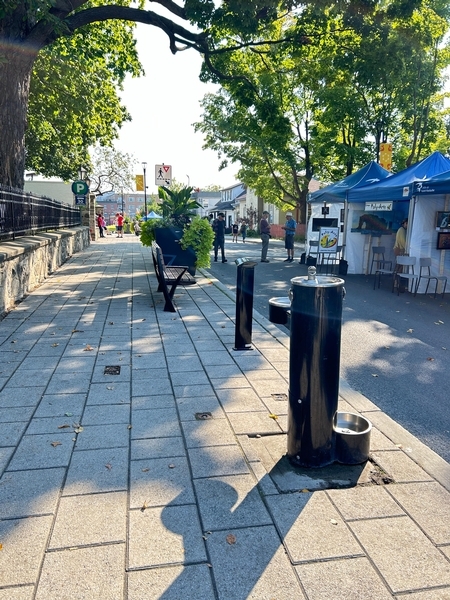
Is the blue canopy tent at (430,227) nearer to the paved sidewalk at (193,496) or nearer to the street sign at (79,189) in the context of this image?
the paved sidewalk at (193,496)

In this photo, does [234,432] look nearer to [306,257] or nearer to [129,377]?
[129,377]

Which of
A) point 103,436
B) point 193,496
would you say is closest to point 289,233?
point 103,436

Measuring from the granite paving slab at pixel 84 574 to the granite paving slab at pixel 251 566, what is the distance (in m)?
0.44

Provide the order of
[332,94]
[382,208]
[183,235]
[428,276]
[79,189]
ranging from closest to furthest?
[183,235] < [428,276] < [382,208] < [332,94] < [79,189]

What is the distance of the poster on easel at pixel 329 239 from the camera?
14852mm

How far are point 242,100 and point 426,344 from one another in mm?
10805

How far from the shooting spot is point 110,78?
18812 mm

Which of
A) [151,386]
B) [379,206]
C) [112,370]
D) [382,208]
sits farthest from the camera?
[379,206]

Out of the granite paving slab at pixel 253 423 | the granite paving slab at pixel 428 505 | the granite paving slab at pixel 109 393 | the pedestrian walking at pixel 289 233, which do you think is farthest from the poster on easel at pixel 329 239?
the granite paving slab at pixel 428 505

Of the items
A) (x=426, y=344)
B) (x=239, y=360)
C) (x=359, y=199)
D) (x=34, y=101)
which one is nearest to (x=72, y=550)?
(x=239, y=360)

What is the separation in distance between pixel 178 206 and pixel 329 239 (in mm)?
5600

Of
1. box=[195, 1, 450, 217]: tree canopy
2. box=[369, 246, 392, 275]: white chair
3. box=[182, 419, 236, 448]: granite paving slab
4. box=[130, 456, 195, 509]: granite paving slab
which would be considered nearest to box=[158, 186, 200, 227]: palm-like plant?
Answer: box=[195, 1, 450, 217]: tree canopy

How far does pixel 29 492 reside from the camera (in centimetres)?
275

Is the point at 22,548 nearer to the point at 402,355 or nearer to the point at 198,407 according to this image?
the point at 198,407
